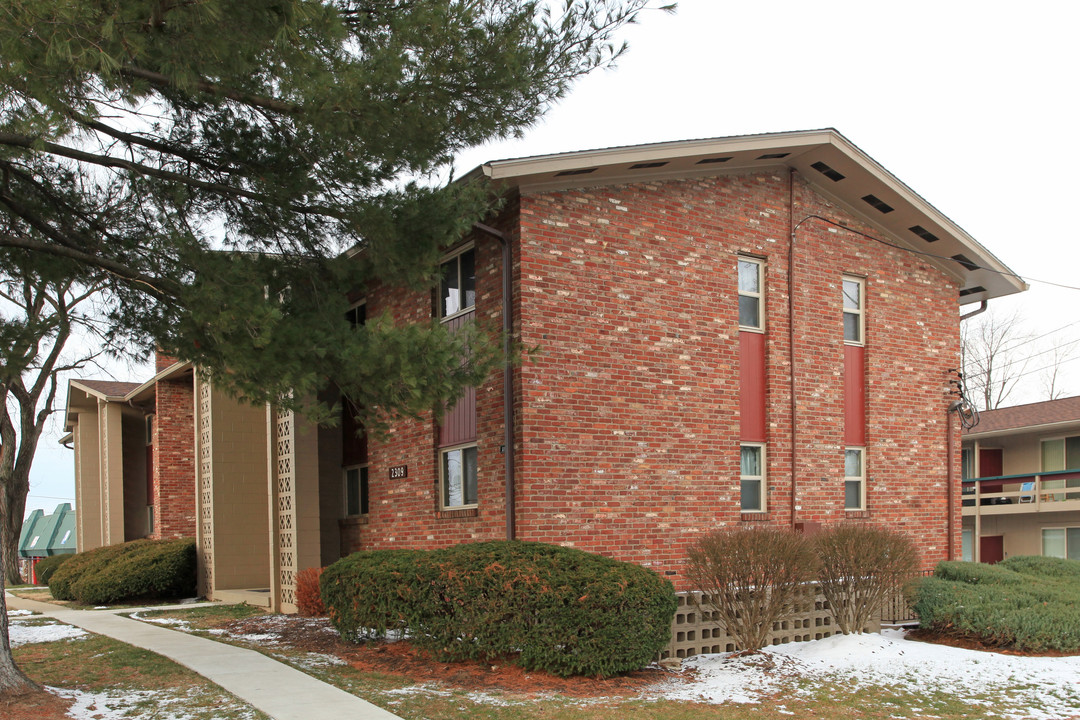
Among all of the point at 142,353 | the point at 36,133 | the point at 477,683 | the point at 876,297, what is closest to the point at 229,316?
the point at 36,133

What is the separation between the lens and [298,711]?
8539 mm

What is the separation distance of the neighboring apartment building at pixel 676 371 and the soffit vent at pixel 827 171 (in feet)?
0.12

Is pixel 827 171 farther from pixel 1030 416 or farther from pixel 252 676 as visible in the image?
pixel 1030 416

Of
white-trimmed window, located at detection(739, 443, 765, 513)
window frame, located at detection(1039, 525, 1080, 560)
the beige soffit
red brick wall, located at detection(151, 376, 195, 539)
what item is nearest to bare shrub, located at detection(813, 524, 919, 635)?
white-trimmed window, located at detection(739, 443, 765, 513)

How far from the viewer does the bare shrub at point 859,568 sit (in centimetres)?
1238

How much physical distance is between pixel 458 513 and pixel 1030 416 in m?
21.5

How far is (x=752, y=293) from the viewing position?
15188 mm

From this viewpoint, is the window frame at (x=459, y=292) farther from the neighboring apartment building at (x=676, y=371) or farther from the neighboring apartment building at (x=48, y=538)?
the neighboring apartment building at (x=48, y=538)

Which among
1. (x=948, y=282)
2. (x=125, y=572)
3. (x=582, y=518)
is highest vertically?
(x=948, y=282)

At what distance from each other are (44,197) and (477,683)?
7.62 metres

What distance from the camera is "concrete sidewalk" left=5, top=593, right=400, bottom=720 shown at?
8.57m

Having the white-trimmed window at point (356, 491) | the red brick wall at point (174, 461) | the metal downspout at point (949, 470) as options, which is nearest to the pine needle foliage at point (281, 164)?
the white-trimmed window at point (356, 491)

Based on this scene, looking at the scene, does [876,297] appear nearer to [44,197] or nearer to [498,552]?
[498,552]

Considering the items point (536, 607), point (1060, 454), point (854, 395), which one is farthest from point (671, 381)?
point (1060, 454)
